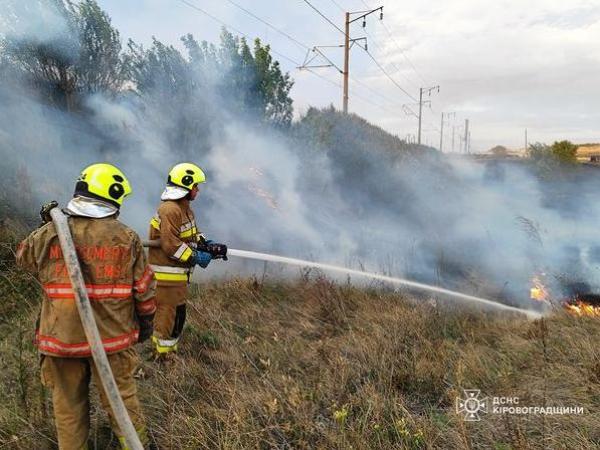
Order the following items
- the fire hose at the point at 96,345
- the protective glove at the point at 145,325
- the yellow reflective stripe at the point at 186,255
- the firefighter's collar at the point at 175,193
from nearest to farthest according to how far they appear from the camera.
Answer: the fire hose at the point at 96,345 → the protective glove at the point at 145,325 → the yellow reflective stripe at the point at 186,255 → the firefighter's collar at the point at 175,193

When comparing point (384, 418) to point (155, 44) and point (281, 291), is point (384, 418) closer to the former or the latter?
point (281, 291)

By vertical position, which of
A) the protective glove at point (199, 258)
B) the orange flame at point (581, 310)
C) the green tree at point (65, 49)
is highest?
the green tree at point (65, 49)

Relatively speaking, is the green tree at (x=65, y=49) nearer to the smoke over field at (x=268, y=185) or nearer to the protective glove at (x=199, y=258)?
the smoke over field at (x=268, y=185)

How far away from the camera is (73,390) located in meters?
2.21

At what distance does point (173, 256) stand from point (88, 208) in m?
1.49

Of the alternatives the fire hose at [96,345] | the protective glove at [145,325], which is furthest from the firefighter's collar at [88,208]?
the protective glove at [145,325]

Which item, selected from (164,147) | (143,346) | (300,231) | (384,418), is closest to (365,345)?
(384,418)

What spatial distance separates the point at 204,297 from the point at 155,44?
18.8ft

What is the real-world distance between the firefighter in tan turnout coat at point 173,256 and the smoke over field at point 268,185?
290cm

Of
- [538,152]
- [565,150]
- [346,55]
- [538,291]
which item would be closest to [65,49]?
[538,291]

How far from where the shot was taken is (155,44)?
8250mm

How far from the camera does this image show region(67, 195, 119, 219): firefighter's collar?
2152 mm

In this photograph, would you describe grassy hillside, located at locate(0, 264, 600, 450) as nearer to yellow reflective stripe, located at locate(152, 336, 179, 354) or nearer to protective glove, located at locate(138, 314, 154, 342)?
yellow reflective stripe, located at locate(152, 336, 179, 354)

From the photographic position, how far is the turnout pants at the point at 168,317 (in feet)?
12.1
